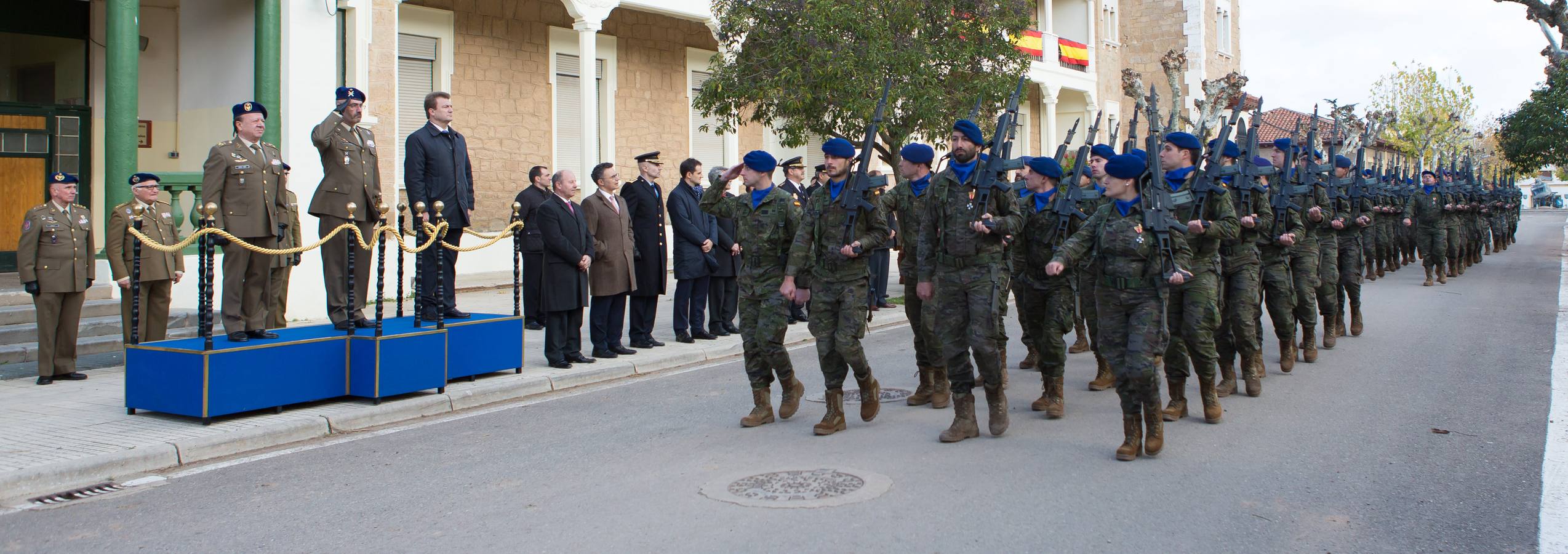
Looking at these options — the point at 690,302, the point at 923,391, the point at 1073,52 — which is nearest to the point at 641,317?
the point at 690,302

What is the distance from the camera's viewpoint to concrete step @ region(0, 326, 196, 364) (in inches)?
394

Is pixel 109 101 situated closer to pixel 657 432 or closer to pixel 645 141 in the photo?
pixel 657 432

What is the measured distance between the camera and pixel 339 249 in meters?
9.41

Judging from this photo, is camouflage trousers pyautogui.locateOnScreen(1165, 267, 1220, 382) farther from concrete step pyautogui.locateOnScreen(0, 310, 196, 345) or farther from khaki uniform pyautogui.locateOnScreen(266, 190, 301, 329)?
concrete step pyautogui.locateOnScreen(0, 310, 196, 345)

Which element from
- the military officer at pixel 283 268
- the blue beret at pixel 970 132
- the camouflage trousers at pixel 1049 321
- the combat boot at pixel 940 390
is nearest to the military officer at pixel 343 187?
the military officer at pixel 283 268

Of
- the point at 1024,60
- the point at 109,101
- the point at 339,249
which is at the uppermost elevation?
the point at 1024,60

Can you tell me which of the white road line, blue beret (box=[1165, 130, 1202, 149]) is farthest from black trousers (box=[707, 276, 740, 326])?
the white road line

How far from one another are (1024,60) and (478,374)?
989 centimetres

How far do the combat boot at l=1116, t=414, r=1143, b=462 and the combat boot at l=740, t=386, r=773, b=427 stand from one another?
227cm

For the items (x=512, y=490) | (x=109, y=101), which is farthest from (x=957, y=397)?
(x=109, y=101)

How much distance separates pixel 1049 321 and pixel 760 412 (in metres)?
2.21

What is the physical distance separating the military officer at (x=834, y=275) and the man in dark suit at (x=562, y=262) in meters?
3.12

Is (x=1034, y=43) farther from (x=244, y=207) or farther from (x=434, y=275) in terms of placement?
(x=244, y=207)

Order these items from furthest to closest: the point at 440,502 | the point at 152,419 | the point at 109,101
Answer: the point at 109,101
the point at 152,419
the point at 440,502
